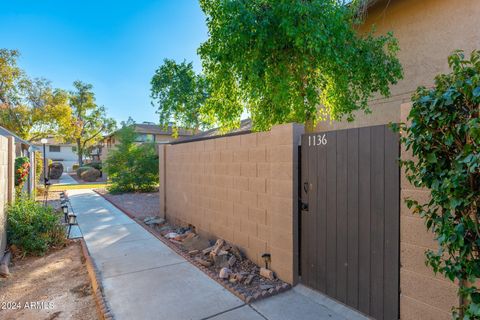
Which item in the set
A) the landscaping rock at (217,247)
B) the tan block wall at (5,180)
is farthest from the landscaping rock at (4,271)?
the landscaping rock at (217,247)

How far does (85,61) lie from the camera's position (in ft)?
50.5

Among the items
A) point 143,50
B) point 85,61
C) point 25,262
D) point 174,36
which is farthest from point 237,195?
point 85,61

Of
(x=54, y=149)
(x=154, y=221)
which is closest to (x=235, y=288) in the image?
(x=154, y=221)

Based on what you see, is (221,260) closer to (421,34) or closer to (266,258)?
(266,258)

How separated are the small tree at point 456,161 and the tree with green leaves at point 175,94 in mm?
12346

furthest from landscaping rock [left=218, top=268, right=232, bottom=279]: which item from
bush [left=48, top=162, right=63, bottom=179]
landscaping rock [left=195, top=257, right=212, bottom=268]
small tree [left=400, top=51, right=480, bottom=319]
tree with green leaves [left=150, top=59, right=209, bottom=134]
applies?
bush [left=48, top=162, right=63, bottom=179]

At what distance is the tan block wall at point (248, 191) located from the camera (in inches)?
151

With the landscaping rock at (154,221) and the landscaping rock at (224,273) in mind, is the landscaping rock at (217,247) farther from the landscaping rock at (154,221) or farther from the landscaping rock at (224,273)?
the landscaping rock at (154,221)

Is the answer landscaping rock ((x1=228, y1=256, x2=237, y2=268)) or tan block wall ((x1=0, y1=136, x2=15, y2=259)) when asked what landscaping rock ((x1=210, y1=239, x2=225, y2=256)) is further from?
tan block wall ((x1=0, y1=136, x2=15, y2=259))

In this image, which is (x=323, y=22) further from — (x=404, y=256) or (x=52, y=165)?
(x=52, y=165)

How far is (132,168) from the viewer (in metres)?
14.5

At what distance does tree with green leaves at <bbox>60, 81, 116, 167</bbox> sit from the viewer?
30.0 meters

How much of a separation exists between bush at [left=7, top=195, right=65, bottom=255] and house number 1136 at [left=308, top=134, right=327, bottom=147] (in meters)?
5.44

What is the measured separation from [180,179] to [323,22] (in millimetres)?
5001
